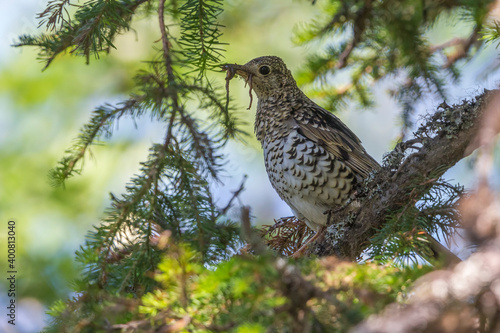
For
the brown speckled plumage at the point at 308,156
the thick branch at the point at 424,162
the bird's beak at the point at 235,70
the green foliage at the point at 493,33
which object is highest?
the bird's beak at the point at 235,70

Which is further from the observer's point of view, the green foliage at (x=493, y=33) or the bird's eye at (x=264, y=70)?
the bird's eye at (x=264, y=70)

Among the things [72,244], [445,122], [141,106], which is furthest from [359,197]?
[72,244]

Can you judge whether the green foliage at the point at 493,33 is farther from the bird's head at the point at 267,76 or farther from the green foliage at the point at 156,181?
the bird's head at the point at 267,76

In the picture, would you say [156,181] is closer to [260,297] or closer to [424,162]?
[260,297]

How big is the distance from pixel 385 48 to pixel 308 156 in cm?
100

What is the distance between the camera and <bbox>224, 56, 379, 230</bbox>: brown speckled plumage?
316 centimetres

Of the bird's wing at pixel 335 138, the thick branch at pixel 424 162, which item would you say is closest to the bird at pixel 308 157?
the bird's wing at pixel 335 138

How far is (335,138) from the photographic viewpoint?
3.36 metres

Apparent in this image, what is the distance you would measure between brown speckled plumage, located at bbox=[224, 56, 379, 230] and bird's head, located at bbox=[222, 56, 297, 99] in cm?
2

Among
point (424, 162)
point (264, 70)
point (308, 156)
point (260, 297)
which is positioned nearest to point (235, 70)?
point (264, 70)

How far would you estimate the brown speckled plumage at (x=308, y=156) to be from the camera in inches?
124

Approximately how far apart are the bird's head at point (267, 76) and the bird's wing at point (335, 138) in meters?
0.31

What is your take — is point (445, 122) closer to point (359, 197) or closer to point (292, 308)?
point (359, 197)

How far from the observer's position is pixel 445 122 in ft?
8.11
